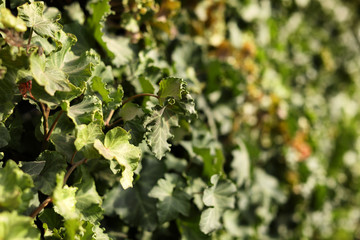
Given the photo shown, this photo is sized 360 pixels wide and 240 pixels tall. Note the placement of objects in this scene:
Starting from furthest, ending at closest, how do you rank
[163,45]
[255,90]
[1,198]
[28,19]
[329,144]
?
[329,144] → [255,90] → [163,45] → [28,19] → [1,198]

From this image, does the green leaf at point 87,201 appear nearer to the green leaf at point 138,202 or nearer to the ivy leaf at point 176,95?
the green leaf at point 138,202

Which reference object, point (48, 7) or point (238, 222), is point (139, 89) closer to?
point (48, 7)

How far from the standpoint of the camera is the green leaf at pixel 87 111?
31.2 inches

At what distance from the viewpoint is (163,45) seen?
147 cm

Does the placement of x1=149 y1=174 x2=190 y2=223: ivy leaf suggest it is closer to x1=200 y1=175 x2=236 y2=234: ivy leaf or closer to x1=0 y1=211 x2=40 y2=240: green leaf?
x1=200 y1=175 x2=236 y2=234: ivy leaf

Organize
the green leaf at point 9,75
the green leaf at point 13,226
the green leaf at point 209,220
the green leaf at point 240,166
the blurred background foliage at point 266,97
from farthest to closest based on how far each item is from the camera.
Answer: the green leaf at point 240,166 < the blurred background foliage at point 266,97 < the green leaf at point 209,220 < the green leaf at point 9,75 < the green leaf at point 13,226

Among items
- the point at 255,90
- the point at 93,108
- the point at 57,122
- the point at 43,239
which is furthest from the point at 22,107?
the point at 255,90

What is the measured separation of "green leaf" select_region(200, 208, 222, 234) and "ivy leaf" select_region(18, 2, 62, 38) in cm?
66

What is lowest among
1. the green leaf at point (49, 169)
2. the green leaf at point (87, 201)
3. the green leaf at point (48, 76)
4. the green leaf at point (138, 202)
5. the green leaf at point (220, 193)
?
the green leaf at point (138, 202)

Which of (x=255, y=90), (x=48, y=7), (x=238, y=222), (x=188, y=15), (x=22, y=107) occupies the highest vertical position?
(x=48, y=7)

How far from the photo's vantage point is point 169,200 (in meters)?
1.04

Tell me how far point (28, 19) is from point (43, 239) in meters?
0.52

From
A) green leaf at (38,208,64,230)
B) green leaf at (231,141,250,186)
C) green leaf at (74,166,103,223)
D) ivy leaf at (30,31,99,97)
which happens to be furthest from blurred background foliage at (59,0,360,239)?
green leaf at (38,208,64,230)

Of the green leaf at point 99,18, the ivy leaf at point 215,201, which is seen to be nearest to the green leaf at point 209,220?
the ivy leaf at point 215,201
